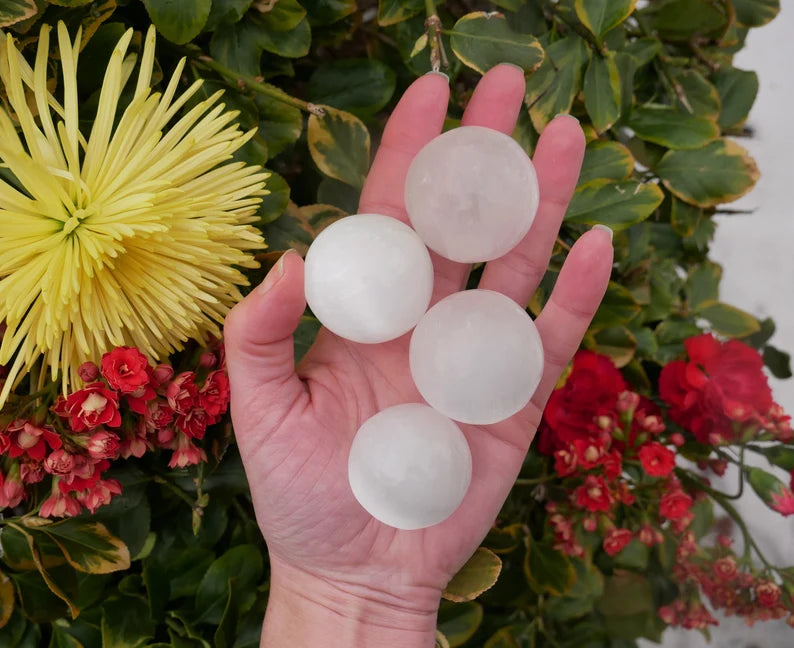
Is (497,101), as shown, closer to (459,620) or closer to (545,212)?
(545,212)

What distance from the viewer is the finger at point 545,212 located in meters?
0.55

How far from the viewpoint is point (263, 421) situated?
1.60ft

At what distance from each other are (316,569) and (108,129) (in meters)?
0.38

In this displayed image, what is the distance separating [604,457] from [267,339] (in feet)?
1.12

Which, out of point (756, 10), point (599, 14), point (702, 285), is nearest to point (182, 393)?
point (599, 14)

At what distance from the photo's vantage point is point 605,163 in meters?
0.63

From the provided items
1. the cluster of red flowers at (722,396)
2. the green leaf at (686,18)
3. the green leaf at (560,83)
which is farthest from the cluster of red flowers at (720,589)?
the green leaf at (686,18)

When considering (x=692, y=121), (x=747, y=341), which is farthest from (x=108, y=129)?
(x=747, y=341)

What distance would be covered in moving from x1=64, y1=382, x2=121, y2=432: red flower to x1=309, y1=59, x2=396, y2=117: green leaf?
0.36 m

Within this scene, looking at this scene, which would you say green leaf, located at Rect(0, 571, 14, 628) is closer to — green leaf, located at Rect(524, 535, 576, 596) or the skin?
the skin

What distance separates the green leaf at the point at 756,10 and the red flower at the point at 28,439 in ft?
2.76

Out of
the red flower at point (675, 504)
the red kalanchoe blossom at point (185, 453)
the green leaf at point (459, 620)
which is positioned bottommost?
the green leaf at point (459, 620)

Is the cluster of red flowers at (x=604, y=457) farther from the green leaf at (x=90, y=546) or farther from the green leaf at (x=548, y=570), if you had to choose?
the green leaf at (x=90, y=546)

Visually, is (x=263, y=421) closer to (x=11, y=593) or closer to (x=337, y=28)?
(x=11, y=593)
